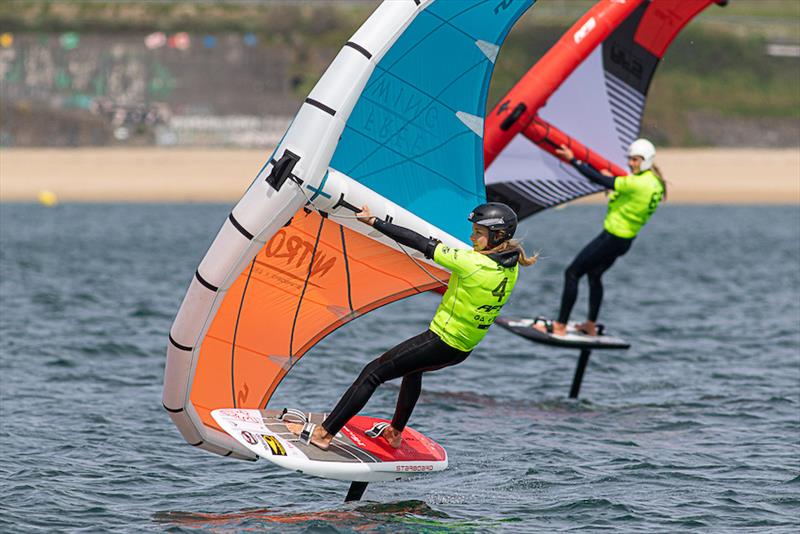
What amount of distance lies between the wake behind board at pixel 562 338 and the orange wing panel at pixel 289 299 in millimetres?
4359

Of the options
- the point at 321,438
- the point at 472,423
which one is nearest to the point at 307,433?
the point at 321,438

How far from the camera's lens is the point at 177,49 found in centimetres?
6475

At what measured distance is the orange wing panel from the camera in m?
10.5

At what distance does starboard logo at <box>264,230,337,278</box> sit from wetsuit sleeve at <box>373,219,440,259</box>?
1173 millimetres

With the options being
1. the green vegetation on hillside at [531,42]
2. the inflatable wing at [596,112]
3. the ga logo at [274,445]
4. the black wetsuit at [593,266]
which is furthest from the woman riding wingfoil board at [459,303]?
the green vegetation on hillside at [531,42]

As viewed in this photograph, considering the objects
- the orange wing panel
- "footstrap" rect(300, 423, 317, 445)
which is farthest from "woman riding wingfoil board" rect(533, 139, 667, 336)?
"footstrap" rect(300, 423, 317, 445)

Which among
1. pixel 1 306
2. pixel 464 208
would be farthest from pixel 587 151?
pixel 1 306

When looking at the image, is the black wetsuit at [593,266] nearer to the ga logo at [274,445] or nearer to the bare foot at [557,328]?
the bare foot at [557,328]

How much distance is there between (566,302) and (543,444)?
8.29 ft

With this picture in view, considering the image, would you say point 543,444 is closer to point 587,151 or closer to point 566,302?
point 566,302

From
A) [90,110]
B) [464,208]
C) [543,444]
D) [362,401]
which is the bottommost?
[543,444]

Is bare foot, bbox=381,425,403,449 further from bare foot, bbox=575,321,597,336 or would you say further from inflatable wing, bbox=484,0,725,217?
inflatable wing, bbox=484,0,725,217

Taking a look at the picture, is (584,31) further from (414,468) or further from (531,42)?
(531,42)

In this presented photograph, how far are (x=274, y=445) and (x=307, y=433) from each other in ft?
1.29
